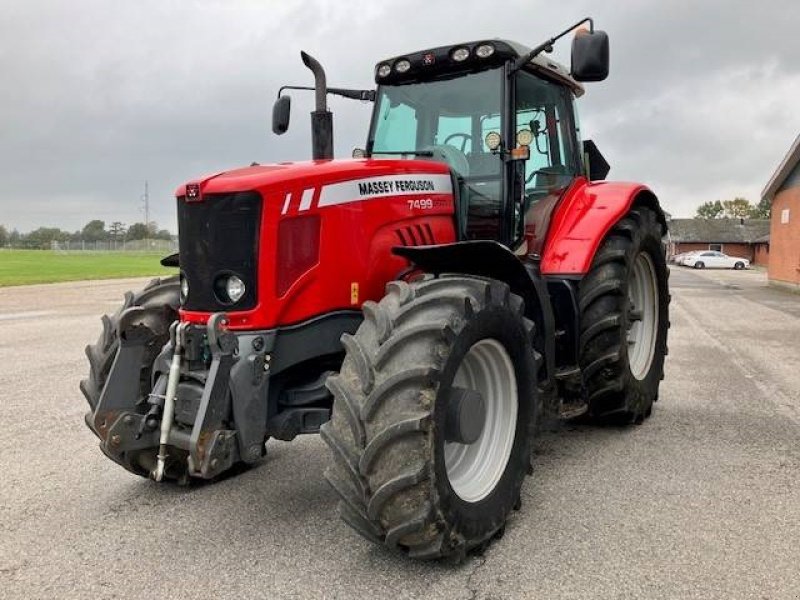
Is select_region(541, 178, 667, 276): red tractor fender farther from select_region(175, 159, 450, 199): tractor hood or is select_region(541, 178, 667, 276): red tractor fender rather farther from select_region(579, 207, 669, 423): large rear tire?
select_region(175, 159, 450, 199): tractor hood

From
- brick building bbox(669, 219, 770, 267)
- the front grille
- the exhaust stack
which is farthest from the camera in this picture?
brick building bbox(669, 219, 770, 267)

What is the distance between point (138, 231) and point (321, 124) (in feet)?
303

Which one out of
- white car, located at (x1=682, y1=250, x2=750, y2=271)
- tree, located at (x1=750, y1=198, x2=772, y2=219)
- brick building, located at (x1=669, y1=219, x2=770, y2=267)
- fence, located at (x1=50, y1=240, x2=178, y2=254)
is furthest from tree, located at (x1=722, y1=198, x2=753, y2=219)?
fence, located at (x1=50, y1=240, x2=178, y2=254)

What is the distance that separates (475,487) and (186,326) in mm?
1529

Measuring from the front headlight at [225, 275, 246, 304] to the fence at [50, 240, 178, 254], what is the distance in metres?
64.9

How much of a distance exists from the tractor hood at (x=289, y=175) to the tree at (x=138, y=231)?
88.1 metres

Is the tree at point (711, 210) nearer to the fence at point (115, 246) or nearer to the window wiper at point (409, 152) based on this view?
the fence at point (115, 246)

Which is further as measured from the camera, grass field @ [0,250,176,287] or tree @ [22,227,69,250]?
tree @ [22,227,69,250]

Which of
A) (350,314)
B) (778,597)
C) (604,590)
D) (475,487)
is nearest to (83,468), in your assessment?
(350,314)

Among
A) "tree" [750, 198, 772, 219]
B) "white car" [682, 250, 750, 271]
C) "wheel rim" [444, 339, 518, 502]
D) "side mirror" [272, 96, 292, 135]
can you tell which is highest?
"tree" [750, 198, 772, 219]

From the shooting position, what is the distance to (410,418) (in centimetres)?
268

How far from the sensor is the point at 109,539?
330cm

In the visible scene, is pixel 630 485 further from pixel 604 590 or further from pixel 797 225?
pixel 797 225

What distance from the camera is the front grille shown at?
3166 mm
